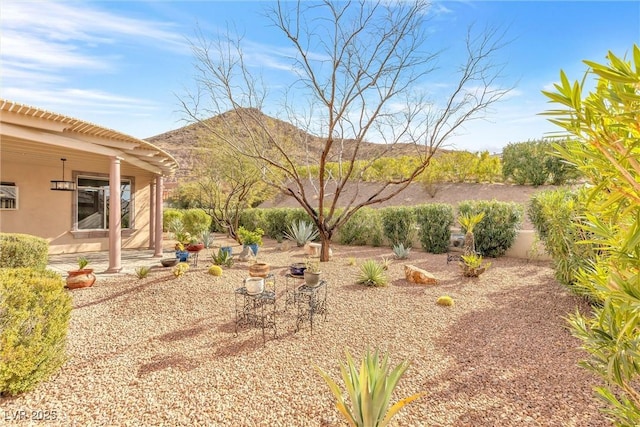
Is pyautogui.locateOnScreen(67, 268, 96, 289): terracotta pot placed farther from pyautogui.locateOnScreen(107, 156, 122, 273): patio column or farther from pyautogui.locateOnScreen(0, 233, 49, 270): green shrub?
pyautogui.locateOnScreen(107, 156, 122, 273): patio column

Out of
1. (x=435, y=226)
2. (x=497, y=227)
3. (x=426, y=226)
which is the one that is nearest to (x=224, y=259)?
(x=426, y=226)

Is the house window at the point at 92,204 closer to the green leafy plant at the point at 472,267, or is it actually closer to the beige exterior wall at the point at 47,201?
the beige exterior wall at the point at 47,201

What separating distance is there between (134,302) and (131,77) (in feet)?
Result: 15.0

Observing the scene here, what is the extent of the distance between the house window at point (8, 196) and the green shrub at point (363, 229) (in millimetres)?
10337

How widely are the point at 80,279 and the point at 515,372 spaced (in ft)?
24.3

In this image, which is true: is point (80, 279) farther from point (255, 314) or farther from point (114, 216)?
point (255, 314)

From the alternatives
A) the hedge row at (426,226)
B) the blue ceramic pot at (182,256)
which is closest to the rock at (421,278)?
the hedge row at (426,226)

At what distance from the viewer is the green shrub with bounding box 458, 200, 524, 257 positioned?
9.20m

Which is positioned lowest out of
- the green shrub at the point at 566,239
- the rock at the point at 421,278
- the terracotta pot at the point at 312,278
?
the rock at the point at 421,278

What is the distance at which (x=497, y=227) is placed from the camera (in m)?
9.26

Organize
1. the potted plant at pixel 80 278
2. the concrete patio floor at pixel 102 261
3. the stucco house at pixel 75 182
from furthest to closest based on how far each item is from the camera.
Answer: the concrete patio floor at pixel 102 261 < the potted plant at pixel 80 278 < the stucco house at pixel 75 182

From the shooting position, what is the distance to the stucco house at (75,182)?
5.46m

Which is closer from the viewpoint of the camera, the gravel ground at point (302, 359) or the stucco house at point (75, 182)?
the gravel ground at point (302, 359)

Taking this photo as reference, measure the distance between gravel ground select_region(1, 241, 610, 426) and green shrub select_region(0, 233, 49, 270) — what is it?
1.47 m
